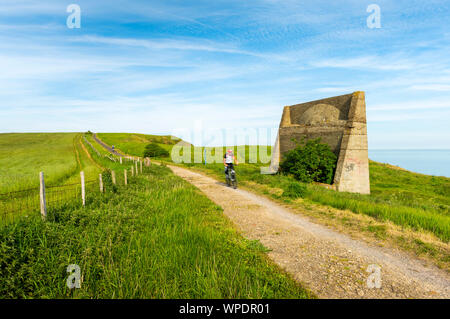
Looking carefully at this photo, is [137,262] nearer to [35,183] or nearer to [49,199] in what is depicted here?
[49,199]

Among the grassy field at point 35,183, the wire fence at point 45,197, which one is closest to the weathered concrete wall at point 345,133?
the wire fence at point 45,197

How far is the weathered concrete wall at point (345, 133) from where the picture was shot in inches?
565

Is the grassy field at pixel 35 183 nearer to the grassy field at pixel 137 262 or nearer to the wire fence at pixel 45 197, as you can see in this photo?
the wire fence at pixel 45 197

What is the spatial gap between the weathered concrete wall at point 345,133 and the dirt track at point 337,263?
8955 millimetres

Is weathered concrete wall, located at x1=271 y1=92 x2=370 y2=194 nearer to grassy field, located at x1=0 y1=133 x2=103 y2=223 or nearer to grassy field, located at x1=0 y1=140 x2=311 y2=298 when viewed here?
grassy field, located at x1=0 y1=140 x2=311 y2=298

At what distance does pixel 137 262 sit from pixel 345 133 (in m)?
14.4

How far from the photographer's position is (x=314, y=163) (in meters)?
15.3

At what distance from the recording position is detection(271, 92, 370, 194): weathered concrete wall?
565 inches

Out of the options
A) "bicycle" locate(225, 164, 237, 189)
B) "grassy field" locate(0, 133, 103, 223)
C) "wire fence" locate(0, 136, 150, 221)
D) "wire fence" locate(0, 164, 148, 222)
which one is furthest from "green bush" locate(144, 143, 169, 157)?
"bicycle" locate(225, 164, 237, 189)

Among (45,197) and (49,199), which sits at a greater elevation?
(45,197)

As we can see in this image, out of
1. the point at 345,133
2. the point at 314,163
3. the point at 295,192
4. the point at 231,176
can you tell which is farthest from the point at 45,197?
the point at 345,133

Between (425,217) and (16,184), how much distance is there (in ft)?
63.3

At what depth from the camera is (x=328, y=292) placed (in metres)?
3.47
